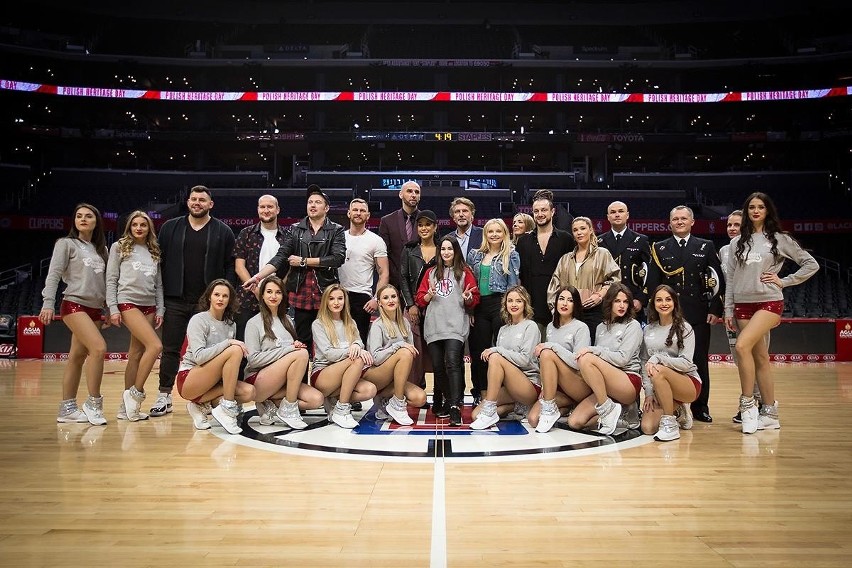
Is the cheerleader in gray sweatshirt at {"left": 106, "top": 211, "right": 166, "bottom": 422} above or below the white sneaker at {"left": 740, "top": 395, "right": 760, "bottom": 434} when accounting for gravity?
above

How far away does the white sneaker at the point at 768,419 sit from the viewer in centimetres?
468

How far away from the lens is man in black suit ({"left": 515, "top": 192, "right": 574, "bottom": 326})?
5074 mm

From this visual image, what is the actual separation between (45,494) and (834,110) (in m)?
35.2

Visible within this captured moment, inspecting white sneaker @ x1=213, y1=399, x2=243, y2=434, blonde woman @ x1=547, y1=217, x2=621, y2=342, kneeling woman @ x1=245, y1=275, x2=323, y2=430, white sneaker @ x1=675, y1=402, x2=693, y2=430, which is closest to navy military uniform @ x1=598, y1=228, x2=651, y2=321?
blonde woman @ x1=547, y1=217, x2=621, y2=342

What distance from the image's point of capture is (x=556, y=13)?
104 feet

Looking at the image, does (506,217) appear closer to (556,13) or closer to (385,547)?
(556,13)

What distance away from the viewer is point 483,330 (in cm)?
503

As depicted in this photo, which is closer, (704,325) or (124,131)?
(704,325)

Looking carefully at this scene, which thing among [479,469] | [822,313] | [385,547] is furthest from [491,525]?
[822,313]

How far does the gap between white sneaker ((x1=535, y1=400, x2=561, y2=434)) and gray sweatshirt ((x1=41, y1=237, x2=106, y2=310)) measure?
363 cm

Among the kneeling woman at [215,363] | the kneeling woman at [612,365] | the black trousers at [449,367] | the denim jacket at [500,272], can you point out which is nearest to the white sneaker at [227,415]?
the kneeling woman at [215,363]

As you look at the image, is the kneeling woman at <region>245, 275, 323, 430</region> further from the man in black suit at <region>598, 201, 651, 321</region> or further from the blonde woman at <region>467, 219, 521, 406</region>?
the man in black suit at <region>598, 201, 651, 321</region>

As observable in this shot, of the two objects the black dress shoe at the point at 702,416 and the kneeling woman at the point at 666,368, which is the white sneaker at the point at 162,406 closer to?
the kneeling woman at the point at 666,368

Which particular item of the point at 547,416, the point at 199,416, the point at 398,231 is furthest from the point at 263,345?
the point at 547,416
